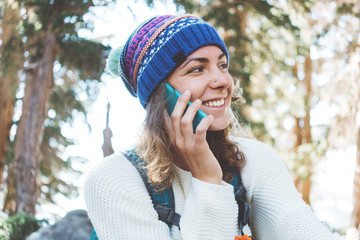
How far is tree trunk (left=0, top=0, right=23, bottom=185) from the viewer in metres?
7.33

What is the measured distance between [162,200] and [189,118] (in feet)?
1.72

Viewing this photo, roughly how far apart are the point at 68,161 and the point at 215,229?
917 centimetres

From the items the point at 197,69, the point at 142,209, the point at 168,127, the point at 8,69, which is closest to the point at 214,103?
the point at 197,69

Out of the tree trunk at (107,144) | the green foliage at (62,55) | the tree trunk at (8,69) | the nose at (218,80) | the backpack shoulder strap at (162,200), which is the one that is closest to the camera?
the backpack shoulder strap at (162,200)

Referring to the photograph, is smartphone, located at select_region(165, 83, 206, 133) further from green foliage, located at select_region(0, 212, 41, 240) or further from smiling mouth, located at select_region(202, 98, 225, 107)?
green foliage, located at select_region(0, 212, 41, 240)

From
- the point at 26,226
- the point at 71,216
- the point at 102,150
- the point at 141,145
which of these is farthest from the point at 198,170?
the point at 26,226

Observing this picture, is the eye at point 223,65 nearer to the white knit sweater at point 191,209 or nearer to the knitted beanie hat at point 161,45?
the knitted beanie hat at point 161,45

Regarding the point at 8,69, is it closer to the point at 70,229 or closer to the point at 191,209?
the point at 70,229

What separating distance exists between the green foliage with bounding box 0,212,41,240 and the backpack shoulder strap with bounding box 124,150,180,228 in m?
2.53

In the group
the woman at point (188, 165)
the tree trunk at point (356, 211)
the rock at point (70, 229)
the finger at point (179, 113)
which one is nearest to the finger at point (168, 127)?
the woman at point (188, 165)

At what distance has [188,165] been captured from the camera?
7.47 feet

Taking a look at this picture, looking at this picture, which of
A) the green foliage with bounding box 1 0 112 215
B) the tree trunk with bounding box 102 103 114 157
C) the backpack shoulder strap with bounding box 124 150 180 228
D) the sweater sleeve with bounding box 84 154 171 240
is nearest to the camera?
the sweater sleeve with bounding box 84 154 171 240

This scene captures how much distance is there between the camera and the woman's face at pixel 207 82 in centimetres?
231

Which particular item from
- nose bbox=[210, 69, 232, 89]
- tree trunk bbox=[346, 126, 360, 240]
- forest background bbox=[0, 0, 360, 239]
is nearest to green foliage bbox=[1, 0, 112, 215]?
forest background bbox=[0, 0, 360, 239]
